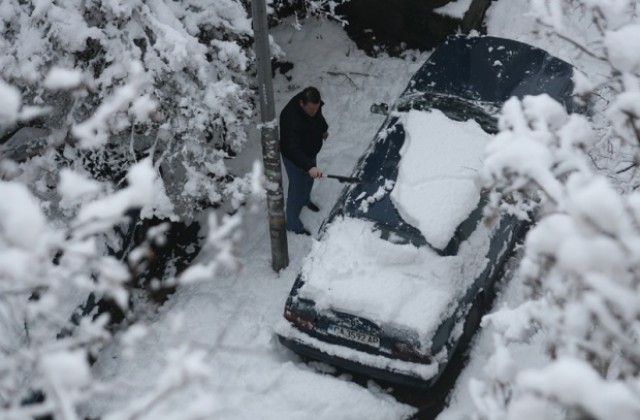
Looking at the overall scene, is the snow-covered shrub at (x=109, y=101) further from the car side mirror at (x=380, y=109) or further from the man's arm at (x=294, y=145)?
the car side mirror at (x=380, y=109)

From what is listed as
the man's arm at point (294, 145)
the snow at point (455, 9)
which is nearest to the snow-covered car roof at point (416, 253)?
the man's arm at point (294, 145)

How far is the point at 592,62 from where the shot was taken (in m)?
8.65

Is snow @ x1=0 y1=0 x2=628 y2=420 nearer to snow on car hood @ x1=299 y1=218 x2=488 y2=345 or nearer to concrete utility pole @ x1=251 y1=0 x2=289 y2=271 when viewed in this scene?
snow on car hood @ x1=299 y1=218 x2=488 y2=345

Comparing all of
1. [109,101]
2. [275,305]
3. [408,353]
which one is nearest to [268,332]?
[275,305]

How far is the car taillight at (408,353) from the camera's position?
4918 mm

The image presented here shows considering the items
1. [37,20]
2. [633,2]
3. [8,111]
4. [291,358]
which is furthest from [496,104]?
[8,111]

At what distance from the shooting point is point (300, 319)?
5.29 metres

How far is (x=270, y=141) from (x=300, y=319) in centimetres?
171

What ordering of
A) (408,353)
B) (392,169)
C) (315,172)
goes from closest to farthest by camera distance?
(408,353) < (392,169) < (315,172)

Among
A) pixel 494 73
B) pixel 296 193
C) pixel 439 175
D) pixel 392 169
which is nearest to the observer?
pixel 439 175

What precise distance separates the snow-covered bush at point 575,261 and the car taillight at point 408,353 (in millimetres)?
1137

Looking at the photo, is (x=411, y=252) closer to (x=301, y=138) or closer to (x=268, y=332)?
(x=268, y=332)

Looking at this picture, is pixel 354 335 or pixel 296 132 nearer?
pixel 354 335

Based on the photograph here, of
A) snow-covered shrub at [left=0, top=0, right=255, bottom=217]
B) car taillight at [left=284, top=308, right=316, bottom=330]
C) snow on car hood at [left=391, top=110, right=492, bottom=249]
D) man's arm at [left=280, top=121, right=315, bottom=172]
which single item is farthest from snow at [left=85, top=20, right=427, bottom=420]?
snow on car hood at [left=391, top=110, right=492, bottom=249]
